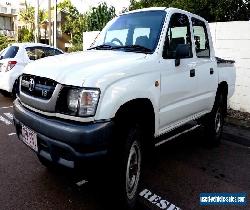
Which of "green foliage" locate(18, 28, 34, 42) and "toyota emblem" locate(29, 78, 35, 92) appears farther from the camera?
"green foliage" locate(18, 28, 34, 42)

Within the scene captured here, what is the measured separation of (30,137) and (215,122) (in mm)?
3330

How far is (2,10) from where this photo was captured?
51.5m

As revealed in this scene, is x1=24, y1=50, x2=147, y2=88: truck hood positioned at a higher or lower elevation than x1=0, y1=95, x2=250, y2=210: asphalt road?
higher

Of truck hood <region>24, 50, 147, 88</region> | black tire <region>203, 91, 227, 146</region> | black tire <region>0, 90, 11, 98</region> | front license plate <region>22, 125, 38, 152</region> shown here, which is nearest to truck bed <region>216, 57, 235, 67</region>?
black tire <region>203, 91, 227, 146</region>

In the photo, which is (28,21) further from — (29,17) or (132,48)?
(132,48)

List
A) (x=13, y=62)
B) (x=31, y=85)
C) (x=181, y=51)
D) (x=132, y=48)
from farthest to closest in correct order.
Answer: (x=13, y=62) → (x=132, y=48) → (x=181, y=51) → (x=31, y=85)

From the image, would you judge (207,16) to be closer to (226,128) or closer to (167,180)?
(226,128)

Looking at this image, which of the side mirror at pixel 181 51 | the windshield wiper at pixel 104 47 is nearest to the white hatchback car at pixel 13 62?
the windshield wiper at pixel 104 47

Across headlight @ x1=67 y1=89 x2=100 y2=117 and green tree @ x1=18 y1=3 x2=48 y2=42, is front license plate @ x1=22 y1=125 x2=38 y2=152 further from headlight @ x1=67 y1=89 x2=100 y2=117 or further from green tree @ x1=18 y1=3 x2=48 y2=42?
green tree @ x1=18 y1=3 x2=48 y2=42

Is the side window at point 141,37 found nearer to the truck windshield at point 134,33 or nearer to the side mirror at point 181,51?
the truck windshield at point 134,33

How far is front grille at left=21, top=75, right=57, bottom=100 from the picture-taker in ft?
9.78

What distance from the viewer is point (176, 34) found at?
4152 mm

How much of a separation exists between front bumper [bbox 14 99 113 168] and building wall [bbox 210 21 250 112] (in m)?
5.74

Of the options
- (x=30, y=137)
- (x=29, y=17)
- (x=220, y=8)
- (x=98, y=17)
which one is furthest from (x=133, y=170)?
(x=29, y=17)
